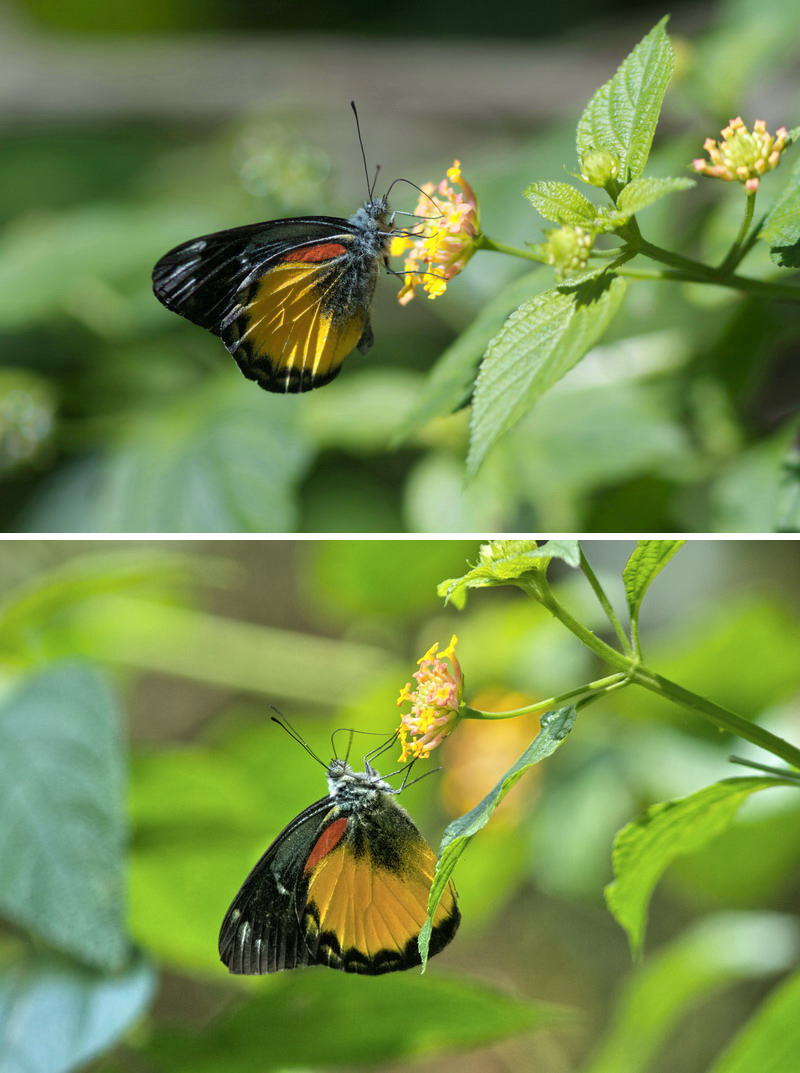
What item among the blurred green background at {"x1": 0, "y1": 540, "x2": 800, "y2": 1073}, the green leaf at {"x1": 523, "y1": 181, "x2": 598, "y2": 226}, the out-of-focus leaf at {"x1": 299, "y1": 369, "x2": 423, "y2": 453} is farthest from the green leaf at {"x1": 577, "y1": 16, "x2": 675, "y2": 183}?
the out-of-focus leaf at {"x1": 299, "y1": 369, "x2": 423, "y2": 453}

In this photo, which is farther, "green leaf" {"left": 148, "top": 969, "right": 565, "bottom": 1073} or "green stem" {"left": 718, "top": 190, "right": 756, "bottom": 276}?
"green leaf" {"left": 148, "top": 969, "right": 565, "bottom": 1073}

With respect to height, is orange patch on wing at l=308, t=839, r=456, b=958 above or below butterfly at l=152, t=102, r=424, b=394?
below

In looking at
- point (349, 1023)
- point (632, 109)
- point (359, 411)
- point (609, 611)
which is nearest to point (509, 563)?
point (609, 611)

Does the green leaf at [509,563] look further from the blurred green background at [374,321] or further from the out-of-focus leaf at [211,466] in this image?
the out-of-focus leaf at [211,466]

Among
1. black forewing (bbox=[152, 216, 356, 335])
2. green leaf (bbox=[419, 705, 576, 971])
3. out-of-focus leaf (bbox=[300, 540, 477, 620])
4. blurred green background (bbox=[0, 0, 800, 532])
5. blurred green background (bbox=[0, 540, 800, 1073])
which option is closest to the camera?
green leaf (bbox=[419, 705, 576, 971])

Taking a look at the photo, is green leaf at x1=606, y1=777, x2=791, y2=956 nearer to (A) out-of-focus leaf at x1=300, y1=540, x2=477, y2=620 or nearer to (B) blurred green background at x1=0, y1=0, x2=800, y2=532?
(B) blurred green background at x1=0, y1=0, x2=800, y2=532

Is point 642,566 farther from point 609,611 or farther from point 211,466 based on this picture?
point 211,466

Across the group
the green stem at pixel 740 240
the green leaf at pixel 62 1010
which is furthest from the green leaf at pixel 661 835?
the green leaf at pixel 62 1010
